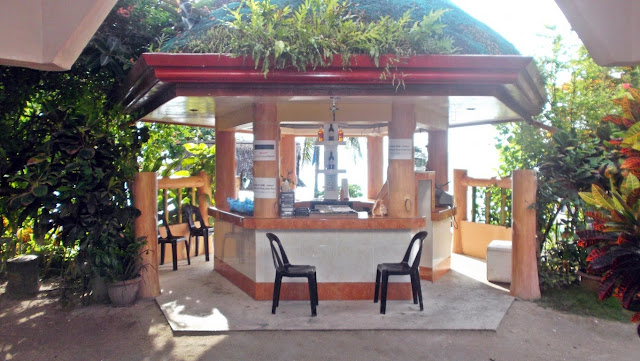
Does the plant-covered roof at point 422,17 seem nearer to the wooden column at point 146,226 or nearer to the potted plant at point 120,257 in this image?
the wooden column at point 146,226

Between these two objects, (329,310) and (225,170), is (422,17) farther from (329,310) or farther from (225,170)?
(225,170)

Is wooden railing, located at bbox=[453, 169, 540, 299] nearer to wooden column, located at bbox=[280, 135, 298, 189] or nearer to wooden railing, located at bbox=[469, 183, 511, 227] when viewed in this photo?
wooden railing, located at bbox=[469, 183, 511, 227]

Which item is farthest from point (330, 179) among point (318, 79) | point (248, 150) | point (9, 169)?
point (248, 150)

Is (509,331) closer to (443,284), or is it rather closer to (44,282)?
(443,284)

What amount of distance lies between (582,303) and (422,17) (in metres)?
3.74

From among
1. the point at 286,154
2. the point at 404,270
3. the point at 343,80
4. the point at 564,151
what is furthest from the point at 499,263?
the point at 286,154

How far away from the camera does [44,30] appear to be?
3.02 metres

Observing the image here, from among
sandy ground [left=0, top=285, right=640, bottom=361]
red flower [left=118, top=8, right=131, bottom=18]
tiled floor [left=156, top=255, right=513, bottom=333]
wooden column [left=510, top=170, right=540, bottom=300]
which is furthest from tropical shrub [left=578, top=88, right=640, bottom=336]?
red flower [left=118, top=8, right=131, bottom=18]

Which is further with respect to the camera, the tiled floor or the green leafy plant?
the tiled floor

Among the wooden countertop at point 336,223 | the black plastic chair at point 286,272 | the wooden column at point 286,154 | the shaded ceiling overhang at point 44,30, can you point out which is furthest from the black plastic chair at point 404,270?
the wooden column at point 286,154

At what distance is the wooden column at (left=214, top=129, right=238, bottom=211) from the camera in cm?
803

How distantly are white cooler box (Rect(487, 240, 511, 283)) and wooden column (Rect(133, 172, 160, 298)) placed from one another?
4.41 m

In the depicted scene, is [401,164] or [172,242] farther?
[172,242]

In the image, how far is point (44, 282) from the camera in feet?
22.8
